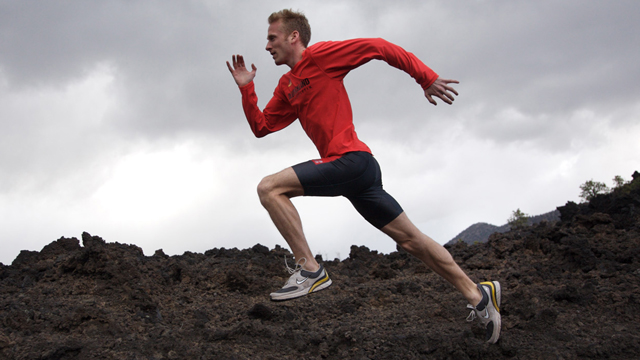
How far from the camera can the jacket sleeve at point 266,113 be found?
5.70 meters

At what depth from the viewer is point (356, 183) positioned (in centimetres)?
487

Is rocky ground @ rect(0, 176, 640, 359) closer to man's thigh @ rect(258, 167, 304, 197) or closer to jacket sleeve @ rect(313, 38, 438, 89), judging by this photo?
man's thigh @ rect(258, 167, 304, 197)

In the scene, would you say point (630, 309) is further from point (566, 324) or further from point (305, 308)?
point (305, 308)

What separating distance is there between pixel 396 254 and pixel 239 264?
3.28m

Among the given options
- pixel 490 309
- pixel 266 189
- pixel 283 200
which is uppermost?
pixel 266 189

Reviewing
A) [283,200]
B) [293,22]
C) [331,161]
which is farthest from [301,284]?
[293,22]

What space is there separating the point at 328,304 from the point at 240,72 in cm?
332

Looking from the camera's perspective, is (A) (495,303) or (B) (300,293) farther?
(A) (495,303)

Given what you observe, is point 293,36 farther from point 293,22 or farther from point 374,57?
point 374,57

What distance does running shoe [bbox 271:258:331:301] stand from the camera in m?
4.84

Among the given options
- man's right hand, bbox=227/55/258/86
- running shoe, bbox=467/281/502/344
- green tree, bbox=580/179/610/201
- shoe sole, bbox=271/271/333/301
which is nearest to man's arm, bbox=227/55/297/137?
man's right hand, bbox=227/55/258/86

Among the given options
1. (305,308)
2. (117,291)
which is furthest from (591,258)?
(117,291)

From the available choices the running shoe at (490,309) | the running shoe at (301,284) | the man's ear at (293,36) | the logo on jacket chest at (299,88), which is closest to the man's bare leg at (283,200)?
the running shoe at (301,284)

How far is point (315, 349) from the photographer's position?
5477 mm
